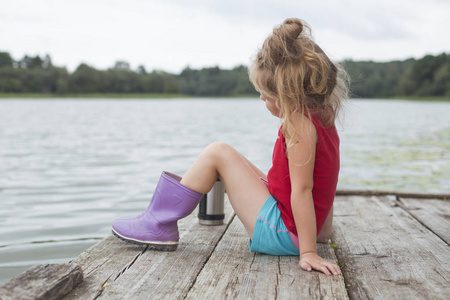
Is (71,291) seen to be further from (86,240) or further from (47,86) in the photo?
(47,86)

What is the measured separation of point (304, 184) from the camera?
7.47 feet

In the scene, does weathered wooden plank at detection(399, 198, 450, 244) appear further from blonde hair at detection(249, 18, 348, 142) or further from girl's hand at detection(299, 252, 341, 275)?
blonde hair at detection(249, 18, 348, 142)

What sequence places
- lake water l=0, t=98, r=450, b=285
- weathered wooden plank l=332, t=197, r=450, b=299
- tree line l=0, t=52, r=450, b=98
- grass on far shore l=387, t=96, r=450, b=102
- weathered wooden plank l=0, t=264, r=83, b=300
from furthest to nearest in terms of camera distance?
tree line l=0, t=52, r=450, b=98
grass on far shore l=387, t=96, r=450, b=102
lake water l=0, t=98, r=450, b=285
weathered wooden plank l=332, t=197, r=450, b=299
weathered wooden plank l=0, t=264, r=83, b=300

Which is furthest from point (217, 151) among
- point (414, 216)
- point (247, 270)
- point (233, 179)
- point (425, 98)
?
point (425, 98)

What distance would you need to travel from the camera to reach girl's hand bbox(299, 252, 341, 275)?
222cm

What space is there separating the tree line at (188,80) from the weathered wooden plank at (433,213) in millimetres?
58124

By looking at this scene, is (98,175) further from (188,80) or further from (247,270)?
(188,80)

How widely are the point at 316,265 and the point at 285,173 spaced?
1.52 feet

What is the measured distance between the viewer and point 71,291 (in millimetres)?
1972

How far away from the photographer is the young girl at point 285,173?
7.36 ft

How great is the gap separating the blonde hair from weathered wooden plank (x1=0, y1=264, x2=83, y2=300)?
111 cm

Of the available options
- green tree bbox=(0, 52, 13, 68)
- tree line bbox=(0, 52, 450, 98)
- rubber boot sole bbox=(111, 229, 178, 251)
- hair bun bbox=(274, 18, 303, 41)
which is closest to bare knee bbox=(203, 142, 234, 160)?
rubber boot sole bbox=(111, 229, 178, 251)

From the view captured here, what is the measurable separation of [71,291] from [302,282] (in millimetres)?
963

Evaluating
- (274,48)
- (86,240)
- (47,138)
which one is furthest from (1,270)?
(47,138)
